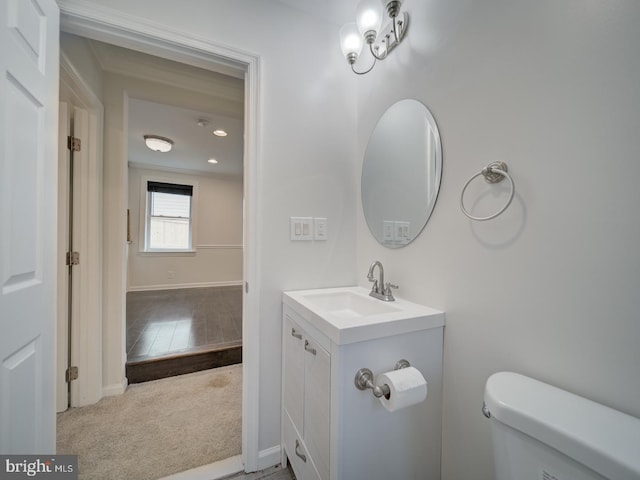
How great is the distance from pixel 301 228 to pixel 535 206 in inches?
38.5

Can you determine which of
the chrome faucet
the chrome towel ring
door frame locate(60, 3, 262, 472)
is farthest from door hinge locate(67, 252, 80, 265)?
the chrome towel ring

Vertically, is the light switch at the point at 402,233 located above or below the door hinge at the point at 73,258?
above

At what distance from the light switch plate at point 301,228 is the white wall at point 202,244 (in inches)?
174

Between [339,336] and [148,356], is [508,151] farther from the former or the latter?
[148,356]

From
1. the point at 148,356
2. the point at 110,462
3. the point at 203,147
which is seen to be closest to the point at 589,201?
the point at 110,462

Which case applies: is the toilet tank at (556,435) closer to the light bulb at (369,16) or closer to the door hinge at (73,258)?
the light bulb at (369,16)

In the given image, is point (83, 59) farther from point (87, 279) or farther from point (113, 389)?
point (113, 389)

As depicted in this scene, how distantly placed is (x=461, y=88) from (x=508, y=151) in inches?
12.9

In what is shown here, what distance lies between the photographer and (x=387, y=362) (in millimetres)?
849

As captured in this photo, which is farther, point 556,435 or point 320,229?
point 320,229

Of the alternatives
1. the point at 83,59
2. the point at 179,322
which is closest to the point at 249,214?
the point at 83,59

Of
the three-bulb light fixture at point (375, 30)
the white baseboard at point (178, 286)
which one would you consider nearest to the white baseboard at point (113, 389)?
the three-bulb light fixture at point (375, 30)

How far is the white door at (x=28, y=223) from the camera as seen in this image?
0.69 meters

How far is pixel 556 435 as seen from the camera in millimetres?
487
